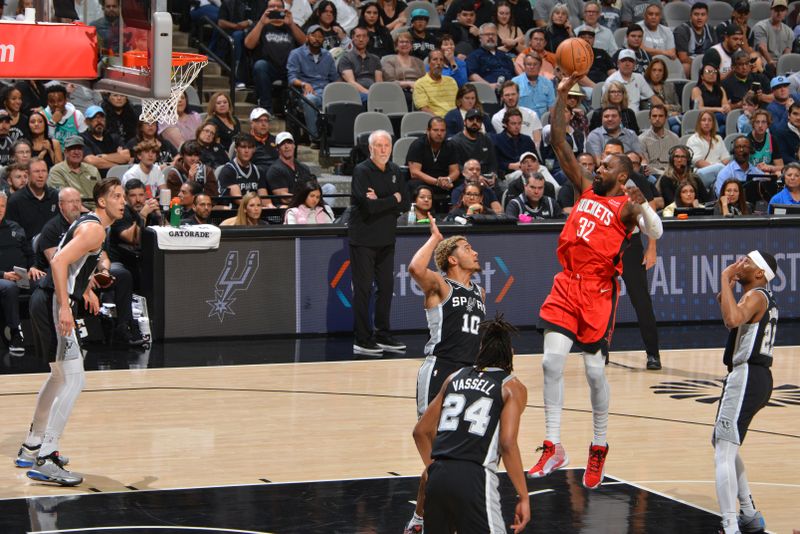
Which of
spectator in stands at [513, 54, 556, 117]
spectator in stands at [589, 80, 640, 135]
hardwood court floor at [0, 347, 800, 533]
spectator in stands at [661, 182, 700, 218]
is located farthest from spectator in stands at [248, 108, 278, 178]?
spectator in stands at [661, 182, 700, 218]

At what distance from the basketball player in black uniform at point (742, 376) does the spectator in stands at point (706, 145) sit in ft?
32.2

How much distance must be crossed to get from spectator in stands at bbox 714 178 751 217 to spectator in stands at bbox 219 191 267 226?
5.21m

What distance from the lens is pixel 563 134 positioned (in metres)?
8.75

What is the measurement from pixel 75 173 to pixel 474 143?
184 inches

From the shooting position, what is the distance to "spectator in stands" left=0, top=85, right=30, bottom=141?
1519cm

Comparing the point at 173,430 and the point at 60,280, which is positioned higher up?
the point at 60,280

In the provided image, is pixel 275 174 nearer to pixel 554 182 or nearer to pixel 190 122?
pixel 190 122

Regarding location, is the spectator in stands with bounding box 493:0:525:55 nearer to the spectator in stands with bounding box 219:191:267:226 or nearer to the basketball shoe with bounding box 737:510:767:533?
the spectator in stands with bounding box 219:191:267:226

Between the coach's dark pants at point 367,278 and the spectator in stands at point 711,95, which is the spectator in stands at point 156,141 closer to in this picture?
the coach's dark pants at point 367,278

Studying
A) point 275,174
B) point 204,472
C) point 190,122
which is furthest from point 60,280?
point 190,122

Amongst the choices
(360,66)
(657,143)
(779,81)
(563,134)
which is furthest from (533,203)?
(563,134)

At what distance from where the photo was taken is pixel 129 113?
53.1 feet

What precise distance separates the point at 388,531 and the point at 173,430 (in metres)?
3.05

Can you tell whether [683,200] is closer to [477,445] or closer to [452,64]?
[452,64]
